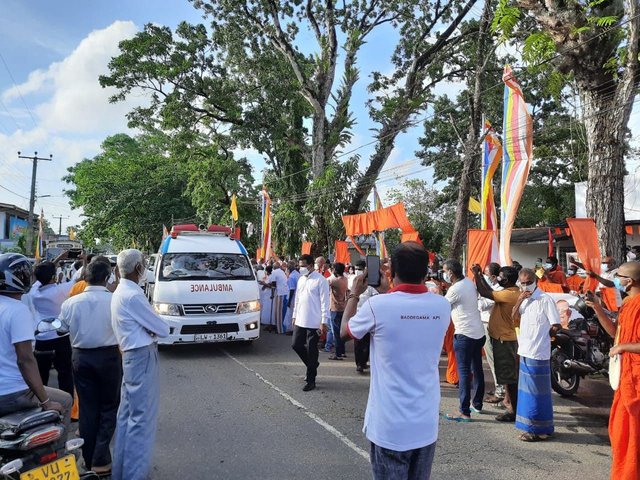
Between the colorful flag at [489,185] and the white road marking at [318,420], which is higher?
the colorful flag at [489,185]

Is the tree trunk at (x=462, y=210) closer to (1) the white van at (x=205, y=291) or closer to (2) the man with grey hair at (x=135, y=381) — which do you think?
(1) the white van at (x=205, y=291)

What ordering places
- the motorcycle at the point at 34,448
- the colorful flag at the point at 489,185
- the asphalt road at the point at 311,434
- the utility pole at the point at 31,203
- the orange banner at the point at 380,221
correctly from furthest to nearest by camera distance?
the utility pole at the point at 31,203 < the orange banner at the point at 380,221 < the colorful flag at the point at 489,185 < the asphalt road at the point at 311,434 < the motorcycle at the point at 34,448

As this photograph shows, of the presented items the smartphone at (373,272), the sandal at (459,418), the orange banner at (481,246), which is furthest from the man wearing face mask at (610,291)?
the smartphone at (373,272)

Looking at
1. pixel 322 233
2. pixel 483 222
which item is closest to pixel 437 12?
pixel 322 233

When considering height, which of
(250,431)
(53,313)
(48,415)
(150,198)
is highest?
(150,198)

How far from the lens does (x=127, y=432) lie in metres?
3.50

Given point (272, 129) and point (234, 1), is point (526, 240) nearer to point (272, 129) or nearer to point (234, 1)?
point (272, 129)

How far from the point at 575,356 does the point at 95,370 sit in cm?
594

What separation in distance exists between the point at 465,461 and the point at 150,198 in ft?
108

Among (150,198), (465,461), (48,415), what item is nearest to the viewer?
(48,415)

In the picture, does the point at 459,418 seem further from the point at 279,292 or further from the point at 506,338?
the point at 279,292

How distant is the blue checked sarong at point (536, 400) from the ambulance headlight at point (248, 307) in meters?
4.92

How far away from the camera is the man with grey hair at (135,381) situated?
3494 millimetres

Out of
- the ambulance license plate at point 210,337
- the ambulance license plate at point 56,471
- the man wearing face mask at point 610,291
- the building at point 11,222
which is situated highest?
the building at point 11,222
